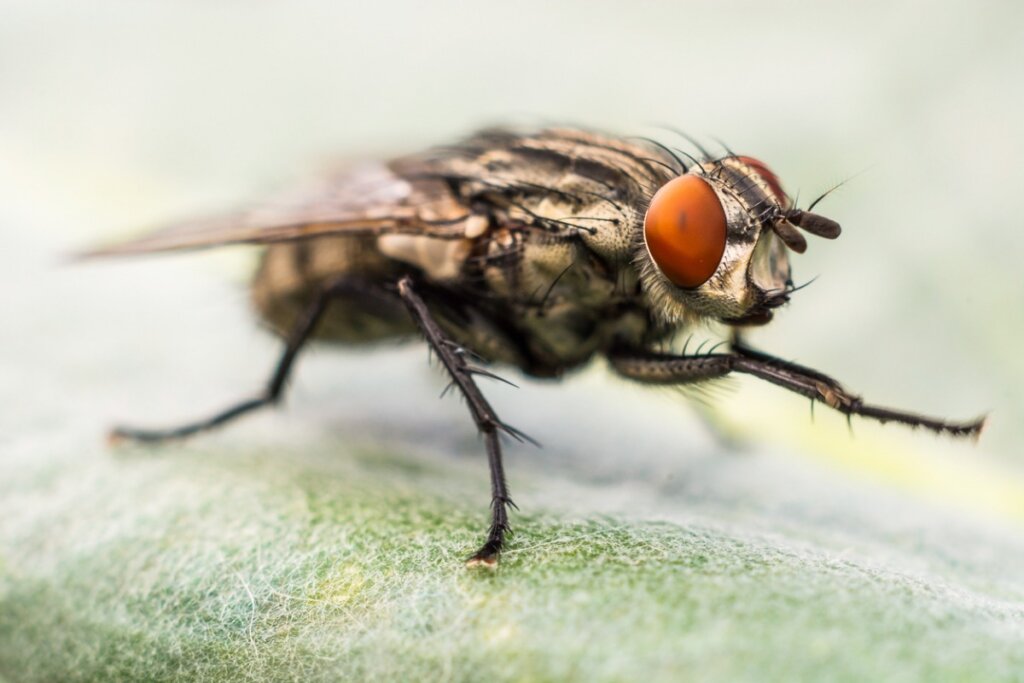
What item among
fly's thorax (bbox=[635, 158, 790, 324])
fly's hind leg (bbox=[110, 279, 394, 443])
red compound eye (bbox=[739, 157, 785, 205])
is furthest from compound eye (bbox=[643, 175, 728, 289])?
fly's hind leg (bbox=[110, 279, 394, 443])

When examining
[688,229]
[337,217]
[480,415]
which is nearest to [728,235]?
[688,229]

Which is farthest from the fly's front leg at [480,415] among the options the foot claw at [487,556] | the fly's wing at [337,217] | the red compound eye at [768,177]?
the red compound eye at [768,177]

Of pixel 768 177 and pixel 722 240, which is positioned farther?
pixel 768 177

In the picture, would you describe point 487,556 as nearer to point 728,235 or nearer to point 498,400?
point 728,235

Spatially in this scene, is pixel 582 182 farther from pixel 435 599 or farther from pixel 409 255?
pixel 435 599

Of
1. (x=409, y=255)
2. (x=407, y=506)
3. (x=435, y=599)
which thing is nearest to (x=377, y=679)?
(x=435, y=599)

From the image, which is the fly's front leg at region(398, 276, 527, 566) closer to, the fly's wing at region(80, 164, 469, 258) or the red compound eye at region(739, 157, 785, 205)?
the fly's wing at region(80, 164, 469, 258)

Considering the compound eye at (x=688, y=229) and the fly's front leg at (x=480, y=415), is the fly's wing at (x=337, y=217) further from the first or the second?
the compound eye at (x=688, y=229)
